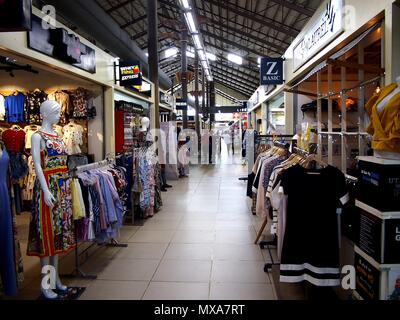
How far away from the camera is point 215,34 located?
17391 millimetres

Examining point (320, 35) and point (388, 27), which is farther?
point (320, 35)

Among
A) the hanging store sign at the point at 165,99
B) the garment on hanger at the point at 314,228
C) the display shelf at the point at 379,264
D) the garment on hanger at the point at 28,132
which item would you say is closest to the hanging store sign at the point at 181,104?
the hanging store sign at the point at 165,99

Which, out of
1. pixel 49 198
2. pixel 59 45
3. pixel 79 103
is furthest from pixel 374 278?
pixel 79 103

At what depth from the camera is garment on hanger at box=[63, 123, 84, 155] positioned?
6504 mm

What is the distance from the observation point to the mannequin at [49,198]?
3111 millimetres

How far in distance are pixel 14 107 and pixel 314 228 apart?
578cm

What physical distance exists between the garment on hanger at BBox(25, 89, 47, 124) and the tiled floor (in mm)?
2719

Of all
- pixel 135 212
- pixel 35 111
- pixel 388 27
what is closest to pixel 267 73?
pixel 135 212

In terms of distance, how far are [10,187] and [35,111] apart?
160 inches

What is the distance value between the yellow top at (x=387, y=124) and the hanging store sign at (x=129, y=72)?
17.7 ft

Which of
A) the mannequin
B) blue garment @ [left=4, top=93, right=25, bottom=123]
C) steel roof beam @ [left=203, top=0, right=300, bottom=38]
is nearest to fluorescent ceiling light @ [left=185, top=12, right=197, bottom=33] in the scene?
steel roof beam @ [left=203, top=0, right=300, bottom=38]

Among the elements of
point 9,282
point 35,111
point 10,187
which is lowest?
point 9,282

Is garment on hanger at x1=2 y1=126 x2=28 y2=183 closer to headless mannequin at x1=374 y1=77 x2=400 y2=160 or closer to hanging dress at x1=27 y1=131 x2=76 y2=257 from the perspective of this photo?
hanging dress at x1=27 y1=131 x2=76 y2=257
